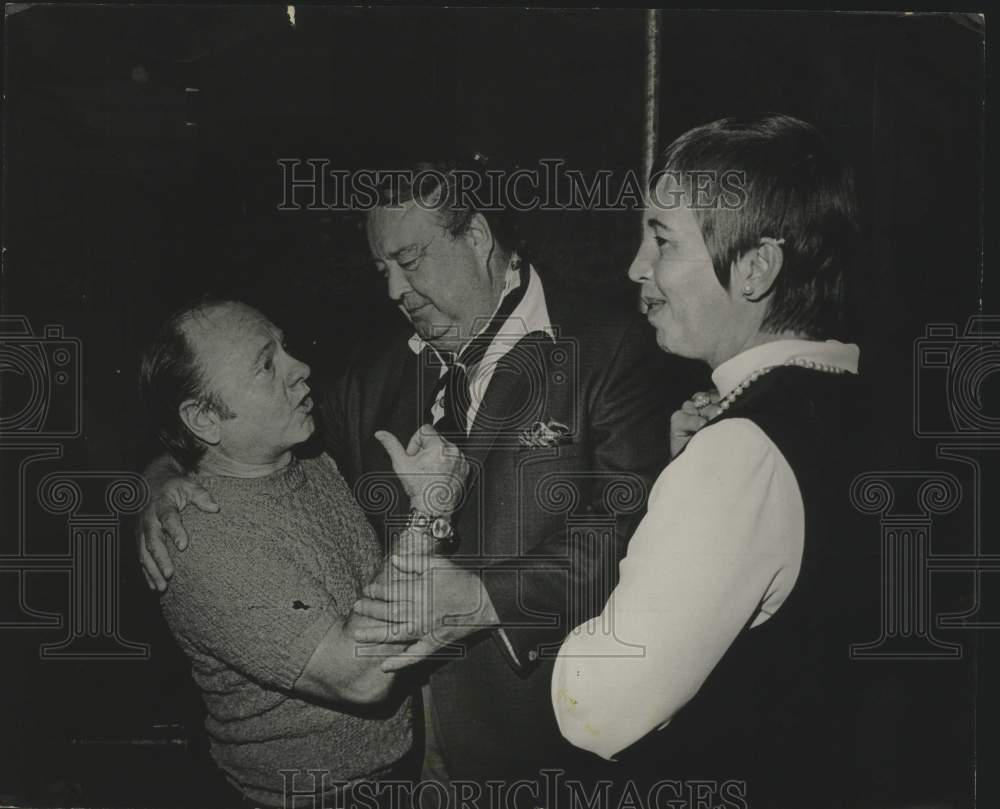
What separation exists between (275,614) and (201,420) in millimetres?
479

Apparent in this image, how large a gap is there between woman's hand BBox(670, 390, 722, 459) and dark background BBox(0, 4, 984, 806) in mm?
333

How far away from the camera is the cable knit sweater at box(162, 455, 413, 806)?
2430 millimetres

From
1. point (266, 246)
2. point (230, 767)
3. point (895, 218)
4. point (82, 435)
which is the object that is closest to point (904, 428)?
point (895, 218)

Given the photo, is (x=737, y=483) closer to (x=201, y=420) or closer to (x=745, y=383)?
(x=745, y=383)

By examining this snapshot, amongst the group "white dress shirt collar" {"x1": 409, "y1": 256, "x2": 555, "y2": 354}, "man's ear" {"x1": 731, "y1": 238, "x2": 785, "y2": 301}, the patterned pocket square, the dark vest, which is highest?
"man's ear" {"x1": 731, "y1": 238, "x2": 785, "y2": 301}

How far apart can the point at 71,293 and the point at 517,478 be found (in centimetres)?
115

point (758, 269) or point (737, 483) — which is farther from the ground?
point (758, 269)

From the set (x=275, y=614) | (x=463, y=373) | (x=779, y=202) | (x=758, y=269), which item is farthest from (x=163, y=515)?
(x=779, y=202)

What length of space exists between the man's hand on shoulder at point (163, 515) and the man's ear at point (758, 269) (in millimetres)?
1313

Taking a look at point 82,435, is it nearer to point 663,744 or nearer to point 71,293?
point 71,293

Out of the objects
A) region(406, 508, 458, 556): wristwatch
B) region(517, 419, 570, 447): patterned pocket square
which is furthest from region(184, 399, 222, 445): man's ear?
region(517, 419, 570, 447): patterned pocket square

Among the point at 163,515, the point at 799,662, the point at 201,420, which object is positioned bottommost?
the point at 799,662

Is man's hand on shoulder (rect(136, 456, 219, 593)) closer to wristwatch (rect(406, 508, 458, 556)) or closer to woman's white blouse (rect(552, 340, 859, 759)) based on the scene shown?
wristwatch (rect(406, 508, 458, 556))

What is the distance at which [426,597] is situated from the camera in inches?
96.3
